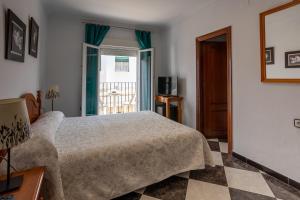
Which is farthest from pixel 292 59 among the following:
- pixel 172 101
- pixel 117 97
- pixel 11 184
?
pixel 117 97

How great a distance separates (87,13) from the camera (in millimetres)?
3631

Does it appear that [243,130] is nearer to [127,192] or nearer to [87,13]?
[127,192]

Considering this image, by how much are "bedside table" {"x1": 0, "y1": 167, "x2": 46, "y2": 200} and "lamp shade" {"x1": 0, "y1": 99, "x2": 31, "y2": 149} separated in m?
0.26

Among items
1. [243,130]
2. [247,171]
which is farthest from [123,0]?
[247,171]

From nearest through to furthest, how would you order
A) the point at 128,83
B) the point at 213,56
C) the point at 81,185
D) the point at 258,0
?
the point at 81,185
the point at 258,0
the point at 213,56
the point at 128,83

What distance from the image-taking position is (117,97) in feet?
22.0

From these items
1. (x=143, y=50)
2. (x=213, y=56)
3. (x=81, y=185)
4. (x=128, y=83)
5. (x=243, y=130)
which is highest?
(x=143, y=50)

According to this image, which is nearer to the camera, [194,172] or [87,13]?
[194,172]

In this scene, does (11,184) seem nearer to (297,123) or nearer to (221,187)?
(221,187)

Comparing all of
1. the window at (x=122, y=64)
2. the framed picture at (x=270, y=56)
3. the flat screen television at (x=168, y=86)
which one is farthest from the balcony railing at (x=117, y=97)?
the framed picture at (x=270, y=56)

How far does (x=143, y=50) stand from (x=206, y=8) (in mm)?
1761

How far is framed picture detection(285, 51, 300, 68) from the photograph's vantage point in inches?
73.5

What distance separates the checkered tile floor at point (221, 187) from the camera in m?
1.84

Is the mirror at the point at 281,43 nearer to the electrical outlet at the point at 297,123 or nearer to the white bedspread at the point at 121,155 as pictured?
the electrical outlet at the point at 297,123
